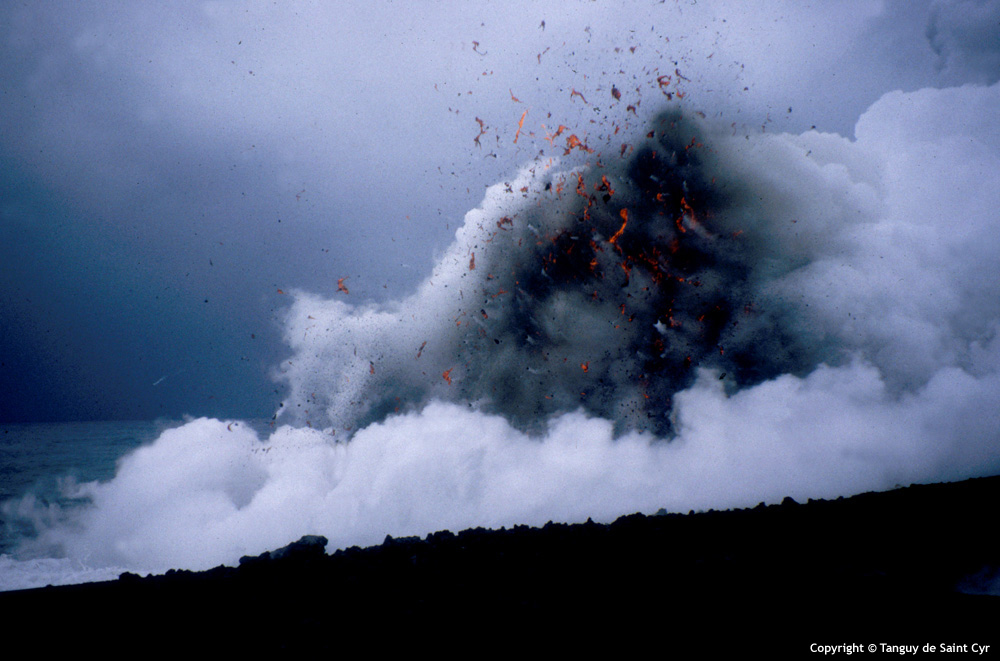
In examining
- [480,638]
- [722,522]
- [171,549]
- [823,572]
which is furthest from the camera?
[171,549]

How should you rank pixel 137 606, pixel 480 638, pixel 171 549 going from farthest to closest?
pixel 171 549, pixel 137 606, pixel 480 638

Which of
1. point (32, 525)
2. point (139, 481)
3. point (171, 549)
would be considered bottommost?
point (171, 549)

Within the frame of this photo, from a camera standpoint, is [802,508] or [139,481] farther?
[139,481]

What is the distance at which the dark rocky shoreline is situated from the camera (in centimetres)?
408

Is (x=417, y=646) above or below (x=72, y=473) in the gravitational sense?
below

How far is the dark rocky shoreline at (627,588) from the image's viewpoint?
13.4ft

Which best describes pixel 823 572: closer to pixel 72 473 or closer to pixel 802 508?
pixel 802 508

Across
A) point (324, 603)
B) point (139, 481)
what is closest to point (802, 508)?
point (324, 603)

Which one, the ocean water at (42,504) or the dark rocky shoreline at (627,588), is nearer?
the dark rocky shoreline at (627,588)

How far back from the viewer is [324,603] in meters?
6.21

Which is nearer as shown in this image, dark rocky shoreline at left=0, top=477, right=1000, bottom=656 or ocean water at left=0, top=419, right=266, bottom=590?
dark rocky shoreline at left=0, top=477, right=1000, bottom=656

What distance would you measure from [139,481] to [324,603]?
2533 inches

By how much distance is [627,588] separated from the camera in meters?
5.53

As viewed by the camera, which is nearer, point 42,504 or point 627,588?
point 627,588
